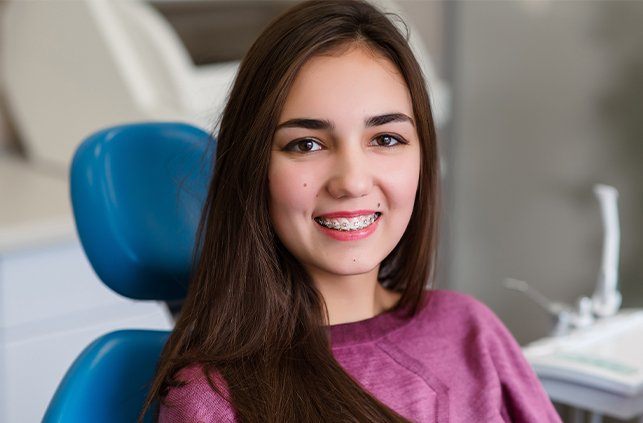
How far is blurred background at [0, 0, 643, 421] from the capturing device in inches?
78.3

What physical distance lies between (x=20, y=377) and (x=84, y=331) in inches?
6.0

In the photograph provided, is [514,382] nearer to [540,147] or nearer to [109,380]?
[109,380]

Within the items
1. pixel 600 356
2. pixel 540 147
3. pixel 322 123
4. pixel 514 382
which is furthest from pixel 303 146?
pixel 540 147

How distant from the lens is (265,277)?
1087 mm

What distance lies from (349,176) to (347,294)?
178 mm

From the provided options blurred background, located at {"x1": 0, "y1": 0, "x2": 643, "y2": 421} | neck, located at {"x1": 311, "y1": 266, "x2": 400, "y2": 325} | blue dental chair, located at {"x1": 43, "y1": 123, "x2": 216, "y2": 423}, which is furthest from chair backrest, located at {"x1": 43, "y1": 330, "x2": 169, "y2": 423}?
blurred background, located at {"x1": 0, "y1": 0, "x2": 643, "y2": 421}

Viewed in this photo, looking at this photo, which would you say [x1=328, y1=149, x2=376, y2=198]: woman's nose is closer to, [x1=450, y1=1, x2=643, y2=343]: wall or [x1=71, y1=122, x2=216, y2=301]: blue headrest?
[x1=71, y1=122, x2=216, y2=301]: blue headrest

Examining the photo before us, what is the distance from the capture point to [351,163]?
3.41ft

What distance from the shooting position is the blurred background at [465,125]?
1989 mm

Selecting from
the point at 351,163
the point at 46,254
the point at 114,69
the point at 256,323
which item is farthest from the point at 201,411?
the point at 114,69

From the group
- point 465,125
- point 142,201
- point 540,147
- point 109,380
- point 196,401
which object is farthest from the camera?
point 465,125

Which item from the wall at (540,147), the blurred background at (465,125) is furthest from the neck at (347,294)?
the wall at (540,147)

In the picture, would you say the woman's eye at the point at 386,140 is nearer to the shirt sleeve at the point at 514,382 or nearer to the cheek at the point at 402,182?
the cheek at the point at 402,182

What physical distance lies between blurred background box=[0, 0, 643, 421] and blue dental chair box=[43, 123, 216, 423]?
0.68m
